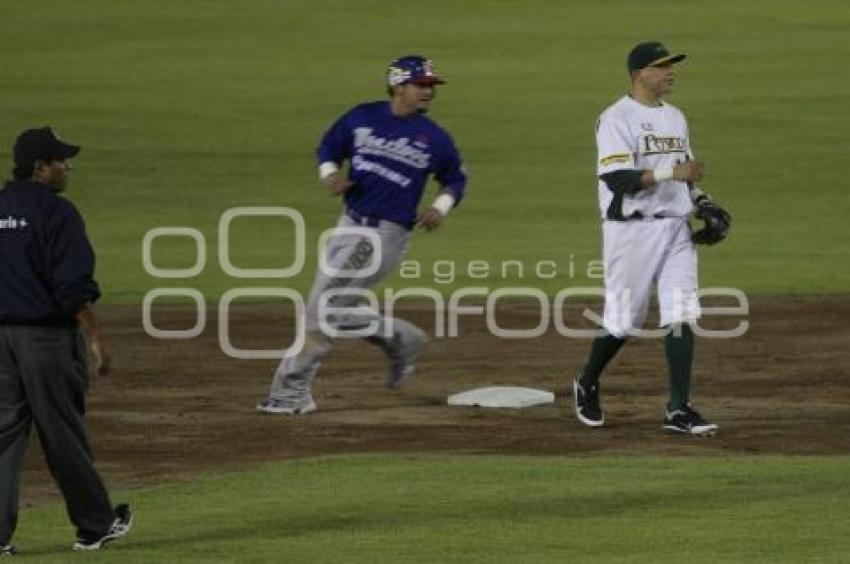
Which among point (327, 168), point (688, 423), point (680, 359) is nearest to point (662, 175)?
point (680, 359)

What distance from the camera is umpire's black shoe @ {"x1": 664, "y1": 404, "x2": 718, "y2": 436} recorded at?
14.2m

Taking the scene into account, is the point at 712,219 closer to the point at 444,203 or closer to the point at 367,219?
the point at 444,203

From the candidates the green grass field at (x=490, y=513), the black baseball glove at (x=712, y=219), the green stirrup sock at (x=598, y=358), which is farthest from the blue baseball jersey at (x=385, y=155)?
the green grass field at (x=490, y=513)

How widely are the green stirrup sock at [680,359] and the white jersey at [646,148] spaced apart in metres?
0.64

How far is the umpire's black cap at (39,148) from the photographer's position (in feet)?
34.7

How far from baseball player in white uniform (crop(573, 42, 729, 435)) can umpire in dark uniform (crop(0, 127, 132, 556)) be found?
421 cm

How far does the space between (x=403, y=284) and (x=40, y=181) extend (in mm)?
11907

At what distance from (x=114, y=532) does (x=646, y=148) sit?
4.44 metres

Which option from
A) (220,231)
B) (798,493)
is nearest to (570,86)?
(220,231)

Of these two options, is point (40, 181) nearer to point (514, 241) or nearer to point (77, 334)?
point (77, 334)

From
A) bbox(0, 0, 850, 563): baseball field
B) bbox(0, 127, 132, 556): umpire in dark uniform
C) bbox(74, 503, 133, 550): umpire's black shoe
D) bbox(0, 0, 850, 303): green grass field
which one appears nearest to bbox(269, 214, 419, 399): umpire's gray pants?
bbox(0, 0, 850, 563): baseball field

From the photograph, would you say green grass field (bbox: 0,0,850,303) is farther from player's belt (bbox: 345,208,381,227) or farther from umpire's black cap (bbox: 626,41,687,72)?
umpire's black cap (bbox: 626,41,687,72)

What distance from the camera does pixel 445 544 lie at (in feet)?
36.1

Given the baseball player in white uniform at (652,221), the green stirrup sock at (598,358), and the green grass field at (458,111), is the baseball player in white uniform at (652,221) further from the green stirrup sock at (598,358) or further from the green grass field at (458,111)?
the green grass field at (458,111)
